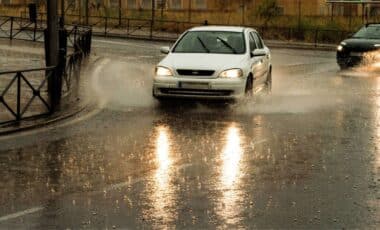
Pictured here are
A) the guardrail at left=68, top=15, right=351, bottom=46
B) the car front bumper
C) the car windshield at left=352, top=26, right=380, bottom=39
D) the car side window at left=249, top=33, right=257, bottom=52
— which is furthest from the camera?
the guardrail at left=68, top=15, right=351, bottom=46

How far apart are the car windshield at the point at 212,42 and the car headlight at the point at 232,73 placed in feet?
3.45

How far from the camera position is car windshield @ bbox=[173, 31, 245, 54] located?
15.1 metres

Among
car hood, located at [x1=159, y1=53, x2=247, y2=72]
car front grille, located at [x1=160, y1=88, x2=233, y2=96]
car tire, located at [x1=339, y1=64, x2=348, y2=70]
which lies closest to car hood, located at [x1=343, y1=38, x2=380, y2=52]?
car tire, located at [x1=339, y1=64, x2=348, y2=70]

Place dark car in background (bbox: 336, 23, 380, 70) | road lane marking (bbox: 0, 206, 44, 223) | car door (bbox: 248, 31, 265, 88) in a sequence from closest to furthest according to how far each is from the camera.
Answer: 1. road lane marking (bbox: 0, 206, 44, 223)
2. car door (bbox: 248, 31, 265, 88)
3. dark car in background (bbox: 336, 23, 380, 70)

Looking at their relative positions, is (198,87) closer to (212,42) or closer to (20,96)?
(212,42)

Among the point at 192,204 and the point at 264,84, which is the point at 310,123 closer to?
the point at 264,84

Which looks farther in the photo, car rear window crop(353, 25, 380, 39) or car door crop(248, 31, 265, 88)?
car rear window crop(353, 25, 380, 39)

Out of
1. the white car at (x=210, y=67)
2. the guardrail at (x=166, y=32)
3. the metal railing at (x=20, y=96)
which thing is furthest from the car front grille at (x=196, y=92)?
the guardrail at (x=166, y=32)

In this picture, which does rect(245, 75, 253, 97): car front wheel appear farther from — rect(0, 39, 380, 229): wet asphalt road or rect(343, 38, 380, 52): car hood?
rect(343, 38, 380, 52): car hood

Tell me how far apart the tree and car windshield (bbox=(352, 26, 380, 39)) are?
20.4m

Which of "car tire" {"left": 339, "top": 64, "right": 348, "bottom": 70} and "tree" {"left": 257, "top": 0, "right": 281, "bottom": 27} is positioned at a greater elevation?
"tree" {"left": 257, "top": 0, "right": 281, "bottom": 27}

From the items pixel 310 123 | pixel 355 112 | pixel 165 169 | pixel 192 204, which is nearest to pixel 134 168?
pixel 165 169

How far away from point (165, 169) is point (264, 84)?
27.3 ft

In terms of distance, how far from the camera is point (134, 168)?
338 inches
